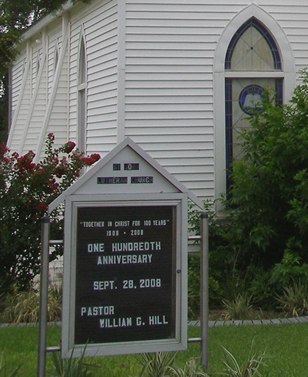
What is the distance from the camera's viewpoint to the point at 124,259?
675 cm

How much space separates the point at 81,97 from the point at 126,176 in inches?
479

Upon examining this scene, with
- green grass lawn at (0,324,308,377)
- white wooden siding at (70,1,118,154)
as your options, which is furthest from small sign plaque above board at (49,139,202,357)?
white wooden siding at (70,1,118,154)

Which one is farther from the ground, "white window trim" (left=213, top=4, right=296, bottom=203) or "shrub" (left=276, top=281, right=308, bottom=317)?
"white window trim" (left=213, top=4, right=296, bottom=203)

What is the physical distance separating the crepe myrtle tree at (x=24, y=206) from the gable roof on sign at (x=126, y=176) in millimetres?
5347

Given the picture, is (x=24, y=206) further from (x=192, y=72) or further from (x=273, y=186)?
(x=192, y=72)

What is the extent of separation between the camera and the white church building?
15.1 meters

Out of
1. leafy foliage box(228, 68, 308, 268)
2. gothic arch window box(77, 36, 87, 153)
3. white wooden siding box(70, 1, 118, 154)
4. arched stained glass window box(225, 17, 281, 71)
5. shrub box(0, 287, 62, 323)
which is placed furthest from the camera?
gothic arch window box(77, 36, 87, 153)

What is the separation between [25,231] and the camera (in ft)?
40.2

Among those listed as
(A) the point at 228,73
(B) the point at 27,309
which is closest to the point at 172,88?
(A) the point at 228,73

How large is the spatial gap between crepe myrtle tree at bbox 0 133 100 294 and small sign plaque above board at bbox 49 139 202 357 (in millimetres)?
5369

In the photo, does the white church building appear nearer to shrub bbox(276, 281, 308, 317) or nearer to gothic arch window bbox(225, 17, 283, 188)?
gothic arch window bbox(225, 17, 283, 188)

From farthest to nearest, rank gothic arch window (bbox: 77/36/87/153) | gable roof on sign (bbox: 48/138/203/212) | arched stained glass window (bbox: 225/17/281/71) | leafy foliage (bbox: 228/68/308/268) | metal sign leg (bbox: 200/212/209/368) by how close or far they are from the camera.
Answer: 1. gothic arch window (bbox: 77/36/87/153)
2. arched stained glass window (bbox: 225/17/281/71)
3. leafy foliage (bbox: 228/68/308/268)
4. metal sign leg (bbox: 200/212/209/368)
5. gable roof on sign (bbox: 48/138/203/212)

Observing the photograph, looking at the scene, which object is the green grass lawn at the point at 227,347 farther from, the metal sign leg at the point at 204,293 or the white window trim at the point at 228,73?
the white window trim at the point at 228,73

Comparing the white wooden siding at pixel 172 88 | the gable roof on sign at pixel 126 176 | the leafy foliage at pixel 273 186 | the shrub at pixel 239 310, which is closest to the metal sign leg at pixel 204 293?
the gable roof on sign at pixel 126 176
